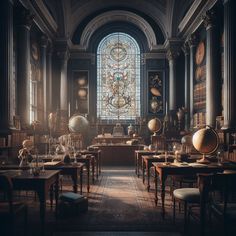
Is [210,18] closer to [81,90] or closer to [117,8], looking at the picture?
[117,8]

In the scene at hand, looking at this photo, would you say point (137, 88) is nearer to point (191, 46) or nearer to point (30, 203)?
point (191, 46)

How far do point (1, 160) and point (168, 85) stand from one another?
43.9 feet

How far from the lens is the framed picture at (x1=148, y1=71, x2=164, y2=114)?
18.8m

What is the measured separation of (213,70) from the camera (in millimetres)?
11938

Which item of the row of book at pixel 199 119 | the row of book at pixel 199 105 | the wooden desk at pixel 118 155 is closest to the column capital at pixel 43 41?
the wooden desk at pixel 118 155

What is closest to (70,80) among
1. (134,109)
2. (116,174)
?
(134,109)

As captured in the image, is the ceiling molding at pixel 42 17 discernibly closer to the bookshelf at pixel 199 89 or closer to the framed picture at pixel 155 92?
the framed picture at pixel 155 92

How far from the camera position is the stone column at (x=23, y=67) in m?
11.8

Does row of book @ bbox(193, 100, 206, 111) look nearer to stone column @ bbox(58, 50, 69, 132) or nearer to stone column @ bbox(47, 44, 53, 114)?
stone column @ bbox(58, 50, 69, 132)

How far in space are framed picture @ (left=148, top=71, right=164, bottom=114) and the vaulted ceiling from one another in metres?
2.17

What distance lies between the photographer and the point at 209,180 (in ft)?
13.2

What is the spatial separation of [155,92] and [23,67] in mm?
8646

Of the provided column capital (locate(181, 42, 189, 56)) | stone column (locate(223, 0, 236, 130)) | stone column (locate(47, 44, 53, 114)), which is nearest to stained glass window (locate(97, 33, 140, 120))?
column capital (locate(181, 42, 189, 56))

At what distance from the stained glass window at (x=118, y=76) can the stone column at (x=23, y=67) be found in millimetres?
7467
